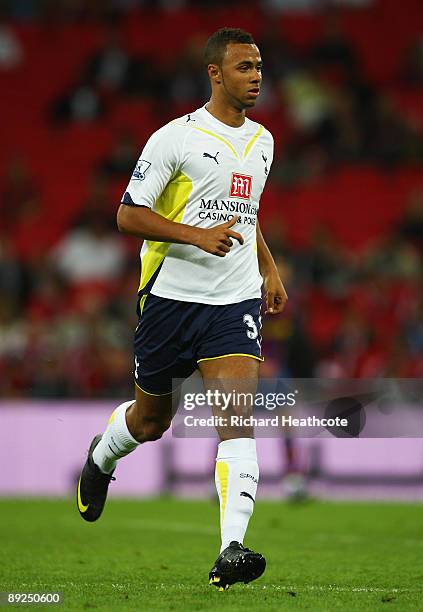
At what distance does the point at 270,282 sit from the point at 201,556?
1.81 meters

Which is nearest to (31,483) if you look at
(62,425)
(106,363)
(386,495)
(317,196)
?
(62,425)

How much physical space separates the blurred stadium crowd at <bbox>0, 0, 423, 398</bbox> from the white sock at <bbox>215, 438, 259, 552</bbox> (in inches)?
245

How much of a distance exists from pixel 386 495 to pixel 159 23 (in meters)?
11.4

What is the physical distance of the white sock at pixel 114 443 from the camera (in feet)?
21.4

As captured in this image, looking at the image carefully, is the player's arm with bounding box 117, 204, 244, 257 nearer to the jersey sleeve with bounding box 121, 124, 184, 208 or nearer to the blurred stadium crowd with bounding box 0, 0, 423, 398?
the jersey sleeve with bounding box 121, 124, 184, 208

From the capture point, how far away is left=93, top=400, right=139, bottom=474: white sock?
652 centimetres

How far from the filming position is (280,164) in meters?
18.2

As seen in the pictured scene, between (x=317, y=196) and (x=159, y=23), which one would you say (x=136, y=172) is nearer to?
(x=317, y=196)

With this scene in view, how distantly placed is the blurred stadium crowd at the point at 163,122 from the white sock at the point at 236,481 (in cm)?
622

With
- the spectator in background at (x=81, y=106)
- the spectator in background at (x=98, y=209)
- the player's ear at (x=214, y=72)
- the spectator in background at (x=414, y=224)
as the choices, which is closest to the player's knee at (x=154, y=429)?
the player's ear at (x=214, y=72)

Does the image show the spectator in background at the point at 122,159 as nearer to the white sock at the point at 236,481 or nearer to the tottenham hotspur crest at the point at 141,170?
the tottenham hotspur crest at the point at 141,170

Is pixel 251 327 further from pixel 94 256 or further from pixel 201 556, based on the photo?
pixel 94 256

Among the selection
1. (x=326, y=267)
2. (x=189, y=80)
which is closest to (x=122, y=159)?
(x=189, y=80)

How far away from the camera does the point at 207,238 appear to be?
5.71m
